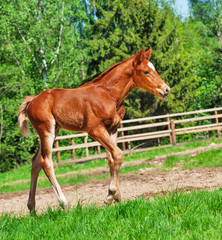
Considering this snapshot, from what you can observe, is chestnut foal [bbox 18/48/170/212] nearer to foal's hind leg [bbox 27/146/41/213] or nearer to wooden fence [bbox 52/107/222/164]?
foal's hind leg [bbox 27/146/41/213]

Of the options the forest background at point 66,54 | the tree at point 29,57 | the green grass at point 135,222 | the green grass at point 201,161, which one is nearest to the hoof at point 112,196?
the green grass at point 135,222

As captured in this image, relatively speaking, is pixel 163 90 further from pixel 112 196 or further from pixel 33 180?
pixel 33 180

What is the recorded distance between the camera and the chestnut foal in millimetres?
4176

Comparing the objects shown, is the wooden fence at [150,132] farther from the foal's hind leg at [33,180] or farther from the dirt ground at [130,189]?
the foal's hind leg at [33,180]

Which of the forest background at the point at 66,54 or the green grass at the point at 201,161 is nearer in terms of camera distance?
the green grass at the point at 201,161

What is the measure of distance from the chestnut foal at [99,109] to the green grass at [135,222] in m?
0.72

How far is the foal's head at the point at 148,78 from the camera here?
166 inches

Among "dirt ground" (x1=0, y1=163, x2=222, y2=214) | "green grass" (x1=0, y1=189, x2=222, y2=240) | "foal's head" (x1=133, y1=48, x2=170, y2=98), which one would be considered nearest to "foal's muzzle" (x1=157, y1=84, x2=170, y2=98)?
"foal's head" (x1=133, y1=48, x2=170, y2=98)

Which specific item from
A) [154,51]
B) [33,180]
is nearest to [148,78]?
[33,180]

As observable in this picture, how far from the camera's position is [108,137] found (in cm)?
414

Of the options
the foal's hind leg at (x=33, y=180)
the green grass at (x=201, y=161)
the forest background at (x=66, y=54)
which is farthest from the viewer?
the forest background at (x=66, y=54)

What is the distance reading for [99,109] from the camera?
420cm

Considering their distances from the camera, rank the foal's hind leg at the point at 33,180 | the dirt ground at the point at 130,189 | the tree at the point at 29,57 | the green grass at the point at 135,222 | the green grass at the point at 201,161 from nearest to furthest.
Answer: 1. the green grass at the point at 135,222
2. the foal's hind leg at the point at 33,180
3. the dirt ground at the point at 130,189
4. the green grass at the point at 201,161
5. the tree at the point at 29,57

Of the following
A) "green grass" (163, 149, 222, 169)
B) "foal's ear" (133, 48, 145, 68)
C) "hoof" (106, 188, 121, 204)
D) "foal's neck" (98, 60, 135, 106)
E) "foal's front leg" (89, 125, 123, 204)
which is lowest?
"green grass" (163, 149, 222, 169)
